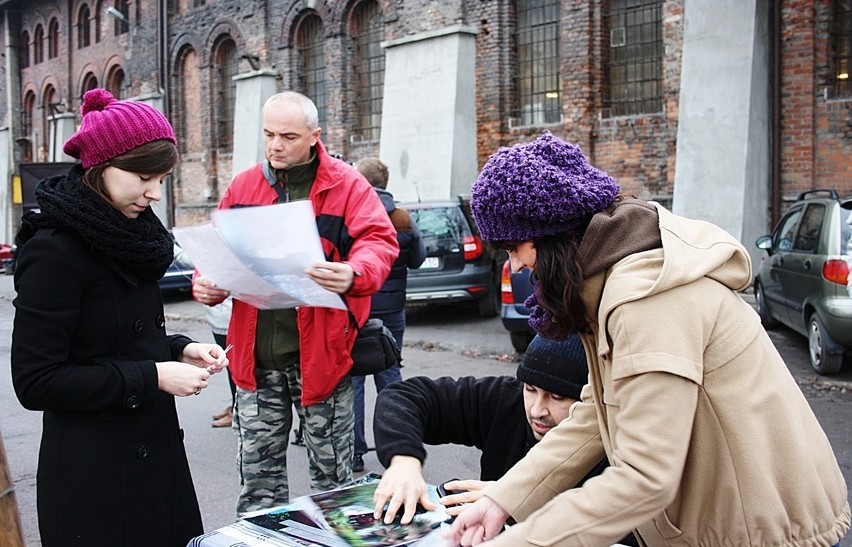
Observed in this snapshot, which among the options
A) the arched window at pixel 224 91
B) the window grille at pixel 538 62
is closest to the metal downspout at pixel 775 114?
the window grille at pixel 538 62

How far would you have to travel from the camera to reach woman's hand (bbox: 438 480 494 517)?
2024mm

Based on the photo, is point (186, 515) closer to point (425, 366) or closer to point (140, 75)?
point (425, 366)

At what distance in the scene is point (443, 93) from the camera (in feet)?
60.9

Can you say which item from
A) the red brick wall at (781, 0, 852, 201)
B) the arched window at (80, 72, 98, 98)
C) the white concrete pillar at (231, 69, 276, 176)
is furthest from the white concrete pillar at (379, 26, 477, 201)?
the arched window at (80, 72, 98, 98)

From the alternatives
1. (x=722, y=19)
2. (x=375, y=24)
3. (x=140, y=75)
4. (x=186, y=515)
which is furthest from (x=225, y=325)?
(x=140, y=75)

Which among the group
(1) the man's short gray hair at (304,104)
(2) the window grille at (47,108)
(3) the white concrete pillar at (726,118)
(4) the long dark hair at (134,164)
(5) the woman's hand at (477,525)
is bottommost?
(5) the woman's hand at (477,525)

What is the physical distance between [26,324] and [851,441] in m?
5.90

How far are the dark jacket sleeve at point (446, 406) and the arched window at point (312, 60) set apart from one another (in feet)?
68.4

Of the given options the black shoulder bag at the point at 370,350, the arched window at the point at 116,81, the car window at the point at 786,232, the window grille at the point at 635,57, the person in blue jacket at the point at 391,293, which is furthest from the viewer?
the arched window at the point at 116,81

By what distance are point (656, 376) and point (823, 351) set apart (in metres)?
7.42

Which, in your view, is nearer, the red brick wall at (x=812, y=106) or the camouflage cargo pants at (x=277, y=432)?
the camouflage cargo pants at (x=277, y=432)

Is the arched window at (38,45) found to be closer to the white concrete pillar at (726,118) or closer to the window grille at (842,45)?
the white concrete pillar at (726,118)

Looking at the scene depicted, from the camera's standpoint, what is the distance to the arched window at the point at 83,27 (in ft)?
108

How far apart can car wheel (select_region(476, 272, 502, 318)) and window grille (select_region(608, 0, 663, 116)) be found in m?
5.56
